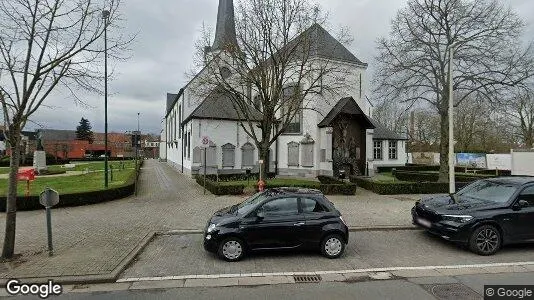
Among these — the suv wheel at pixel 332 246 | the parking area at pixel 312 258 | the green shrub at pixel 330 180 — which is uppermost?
the green shrub at pixel 330 180

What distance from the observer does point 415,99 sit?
22.6 meters

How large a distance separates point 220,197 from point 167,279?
9893mm

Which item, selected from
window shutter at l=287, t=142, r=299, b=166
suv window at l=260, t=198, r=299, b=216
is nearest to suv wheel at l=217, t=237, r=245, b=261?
suv window at l=260, t=198, r=299, b=216

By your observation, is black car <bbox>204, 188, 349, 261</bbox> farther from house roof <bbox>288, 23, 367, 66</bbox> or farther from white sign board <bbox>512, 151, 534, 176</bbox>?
white sign board <bbox>512, 151, 534, 176</bbox>

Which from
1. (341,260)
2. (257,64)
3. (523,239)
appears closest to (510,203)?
(523,239)

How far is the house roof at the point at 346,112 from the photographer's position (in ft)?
81.1

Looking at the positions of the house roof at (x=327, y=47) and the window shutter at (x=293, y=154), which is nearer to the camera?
the house roof at (x=327, y=47)

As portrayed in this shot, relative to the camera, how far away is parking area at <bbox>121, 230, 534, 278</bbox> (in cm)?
652

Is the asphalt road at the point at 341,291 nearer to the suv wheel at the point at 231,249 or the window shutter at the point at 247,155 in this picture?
the suv wheel at the point at 231,249

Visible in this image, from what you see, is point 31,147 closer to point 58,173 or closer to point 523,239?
point 58,173

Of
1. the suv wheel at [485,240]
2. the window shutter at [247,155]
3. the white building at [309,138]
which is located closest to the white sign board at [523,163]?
the white building at [309,138]

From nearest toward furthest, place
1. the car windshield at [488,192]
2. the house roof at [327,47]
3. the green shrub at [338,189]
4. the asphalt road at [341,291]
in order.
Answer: the asphalt road at [341,291]
the car windshield at [488,192]
the green shrub at [338,189]
the house roof at [327,47]

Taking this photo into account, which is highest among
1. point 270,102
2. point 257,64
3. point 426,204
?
point 257,64

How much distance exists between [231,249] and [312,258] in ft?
5.90
